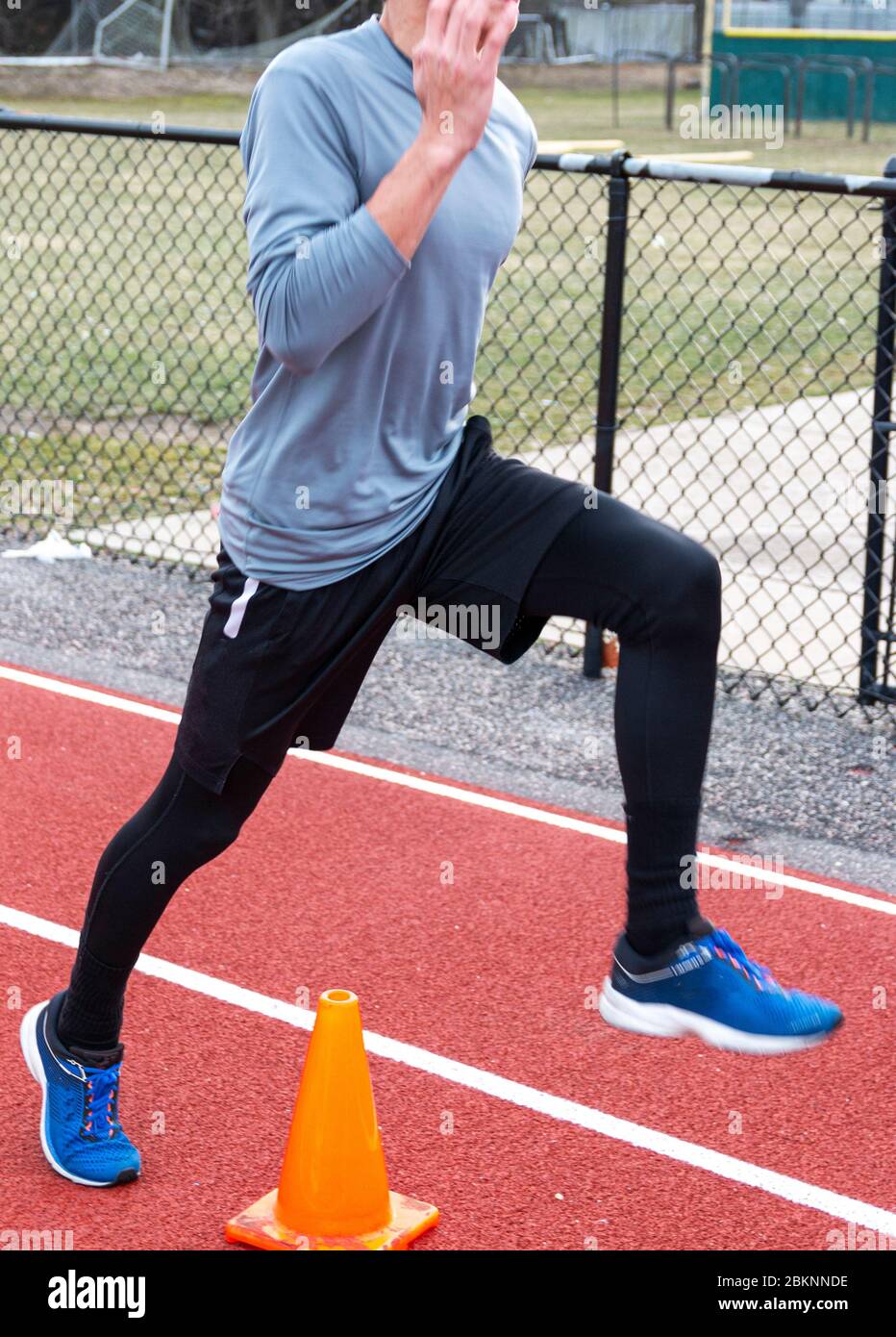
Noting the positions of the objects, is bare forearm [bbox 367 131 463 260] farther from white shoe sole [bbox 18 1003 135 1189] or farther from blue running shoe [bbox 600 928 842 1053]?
white shoe sole [bbox 18 1003 135 1189]

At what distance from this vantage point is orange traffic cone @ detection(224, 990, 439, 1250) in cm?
295

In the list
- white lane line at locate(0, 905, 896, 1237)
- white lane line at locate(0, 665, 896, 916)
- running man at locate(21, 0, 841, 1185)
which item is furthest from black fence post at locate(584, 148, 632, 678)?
running man at locate(21, 0, 841, 1185)

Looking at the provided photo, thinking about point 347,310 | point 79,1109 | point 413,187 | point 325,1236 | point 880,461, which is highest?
point 413,187

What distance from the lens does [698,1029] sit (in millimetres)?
2777

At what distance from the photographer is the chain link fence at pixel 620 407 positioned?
6164mm

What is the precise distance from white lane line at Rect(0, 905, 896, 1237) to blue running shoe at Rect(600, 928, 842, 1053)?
23.1 inches

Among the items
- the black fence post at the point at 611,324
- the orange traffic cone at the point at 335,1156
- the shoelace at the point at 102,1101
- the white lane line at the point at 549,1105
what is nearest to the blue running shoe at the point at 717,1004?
the orange traffic cone at the point at 335,1156

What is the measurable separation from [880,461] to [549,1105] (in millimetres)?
3078

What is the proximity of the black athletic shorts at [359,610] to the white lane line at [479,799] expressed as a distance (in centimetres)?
200

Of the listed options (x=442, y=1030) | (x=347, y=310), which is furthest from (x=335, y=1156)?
(x=347, y=310)

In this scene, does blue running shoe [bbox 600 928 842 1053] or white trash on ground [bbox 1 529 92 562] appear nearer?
blue running shoe [bbox 600 928 842 1053]

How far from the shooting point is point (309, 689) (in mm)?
2830

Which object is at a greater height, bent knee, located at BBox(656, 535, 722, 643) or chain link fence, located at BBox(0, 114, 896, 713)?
bent knee, located at BBox(656, 535, 722, 643)

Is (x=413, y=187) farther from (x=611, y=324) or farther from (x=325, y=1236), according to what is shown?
(x=611, y=324)
